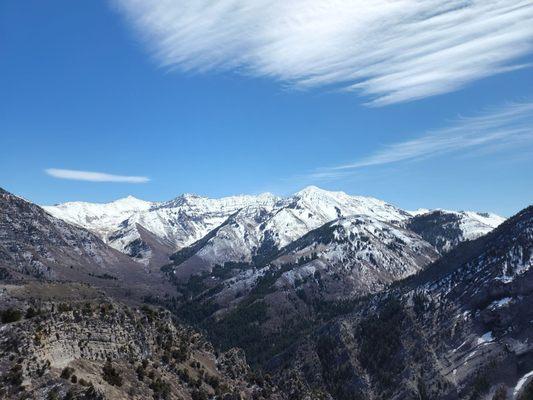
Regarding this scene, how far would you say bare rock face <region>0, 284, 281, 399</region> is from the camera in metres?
77.6

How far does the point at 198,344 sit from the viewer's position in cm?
14625

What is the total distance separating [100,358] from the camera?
94.8m

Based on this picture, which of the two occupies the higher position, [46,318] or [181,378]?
[46,318]

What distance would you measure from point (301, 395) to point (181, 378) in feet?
242

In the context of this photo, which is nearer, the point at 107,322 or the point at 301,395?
the point at 107,322

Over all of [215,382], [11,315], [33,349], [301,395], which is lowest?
[301,395]

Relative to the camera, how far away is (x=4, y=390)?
238 feet

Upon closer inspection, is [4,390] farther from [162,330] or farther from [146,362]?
[162,330]

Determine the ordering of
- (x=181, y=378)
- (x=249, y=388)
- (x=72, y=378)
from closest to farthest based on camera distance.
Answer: (x=72, y=378) < (x=181, y=378) < (x=249, y=388)

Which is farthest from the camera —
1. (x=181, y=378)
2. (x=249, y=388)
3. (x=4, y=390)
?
(x=249, y=388)

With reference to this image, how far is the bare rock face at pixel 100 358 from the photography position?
255ft

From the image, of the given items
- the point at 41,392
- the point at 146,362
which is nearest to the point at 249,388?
the point at 146,362

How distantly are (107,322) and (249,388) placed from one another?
53221 millimetres

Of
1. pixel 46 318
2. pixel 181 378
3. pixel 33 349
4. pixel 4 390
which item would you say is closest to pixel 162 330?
pixel 181 378
